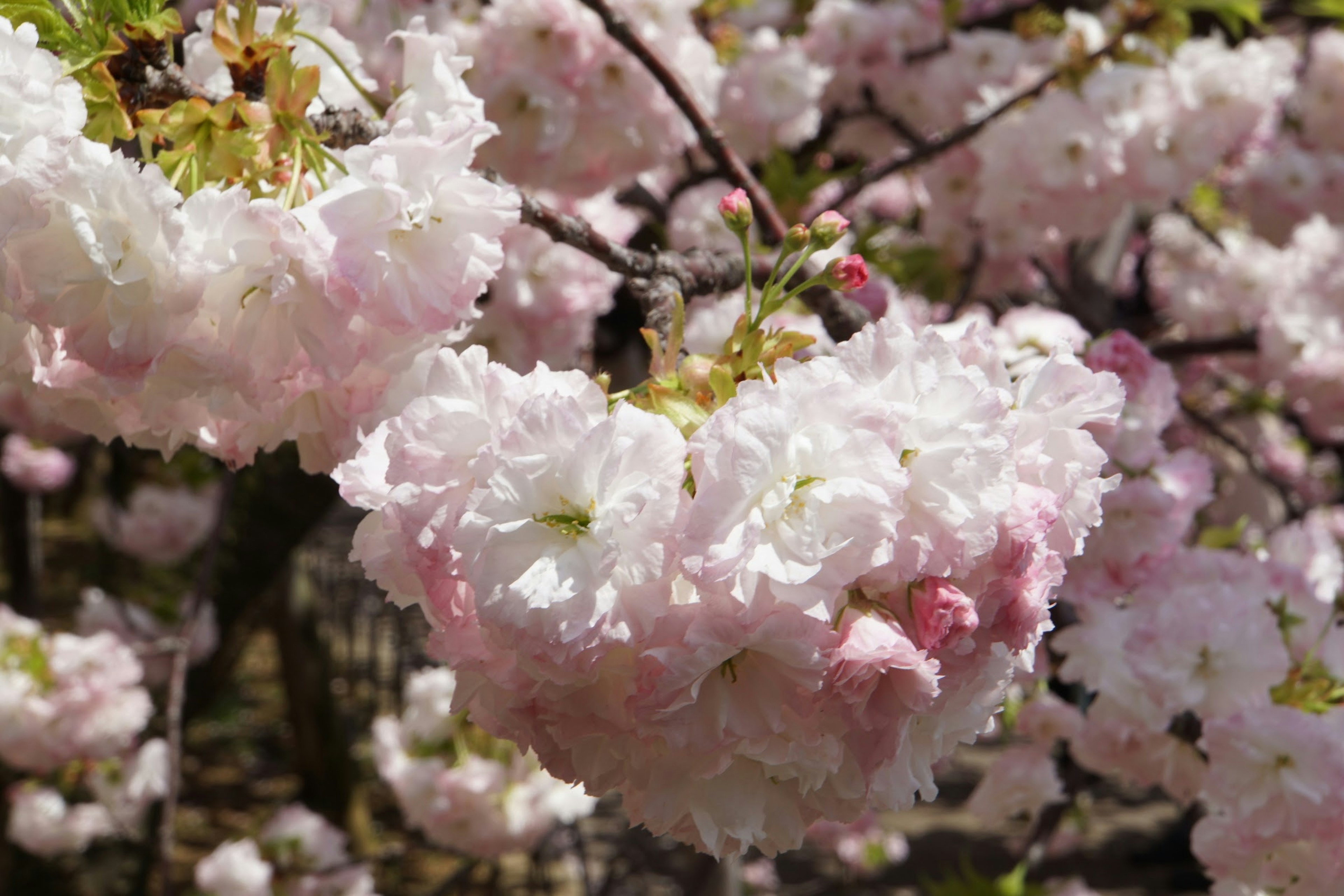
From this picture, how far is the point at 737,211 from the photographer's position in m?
0.80

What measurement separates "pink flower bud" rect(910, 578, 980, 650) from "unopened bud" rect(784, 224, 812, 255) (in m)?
0.27

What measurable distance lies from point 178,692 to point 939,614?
219cm

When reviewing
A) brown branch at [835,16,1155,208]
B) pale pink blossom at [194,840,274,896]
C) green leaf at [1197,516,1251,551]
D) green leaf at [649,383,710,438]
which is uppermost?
green leaf at [649,383,710,438]

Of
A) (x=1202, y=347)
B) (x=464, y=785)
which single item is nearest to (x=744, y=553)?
(x=464, y=785)

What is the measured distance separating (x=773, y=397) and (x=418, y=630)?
7456mm

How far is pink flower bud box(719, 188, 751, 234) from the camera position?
2.63 ft

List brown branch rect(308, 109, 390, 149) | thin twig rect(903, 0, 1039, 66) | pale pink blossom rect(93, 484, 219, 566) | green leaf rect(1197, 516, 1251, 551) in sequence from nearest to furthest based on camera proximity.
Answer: brown branch rect(308, 109, 390, 149)
green leaf rect(1197, 516, 1251, 551)
thin twig rect(903, 0, 1039, 66)
pale pink blossom rect(93, 484, 219, 566)

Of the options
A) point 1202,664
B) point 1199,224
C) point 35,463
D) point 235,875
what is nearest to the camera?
point 1202,664

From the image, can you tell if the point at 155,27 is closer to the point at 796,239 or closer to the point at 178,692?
the point at 796,239

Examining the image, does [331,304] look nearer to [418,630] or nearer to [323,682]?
[323,682]

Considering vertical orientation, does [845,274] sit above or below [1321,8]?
above

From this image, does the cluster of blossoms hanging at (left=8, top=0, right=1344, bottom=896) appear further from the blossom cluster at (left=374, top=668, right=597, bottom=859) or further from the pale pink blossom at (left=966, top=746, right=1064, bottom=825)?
the blossom cluster at (left=374, top=668, right=597, bottom=859)

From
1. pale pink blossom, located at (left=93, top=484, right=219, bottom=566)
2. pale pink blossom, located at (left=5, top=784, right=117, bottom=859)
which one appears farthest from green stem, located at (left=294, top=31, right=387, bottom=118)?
pale pink blossom, located at (left=93, top=484, right=219, bottom=566)

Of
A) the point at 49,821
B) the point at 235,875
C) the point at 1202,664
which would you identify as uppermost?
the point at 1202,664
